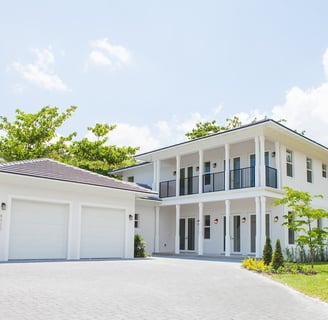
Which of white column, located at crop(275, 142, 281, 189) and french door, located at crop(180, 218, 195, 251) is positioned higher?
white column, located at crop(275, 142, 281, 189)

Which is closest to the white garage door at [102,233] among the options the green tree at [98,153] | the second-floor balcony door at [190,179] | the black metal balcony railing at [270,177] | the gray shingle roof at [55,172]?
the gray shingle roof at [55,172]

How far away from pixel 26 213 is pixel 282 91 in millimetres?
14434

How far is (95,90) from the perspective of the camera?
818 inches

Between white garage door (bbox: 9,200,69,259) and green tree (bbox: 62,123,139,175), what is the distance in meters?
16.2

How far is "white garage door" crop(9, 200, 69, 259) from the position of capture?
1531cm

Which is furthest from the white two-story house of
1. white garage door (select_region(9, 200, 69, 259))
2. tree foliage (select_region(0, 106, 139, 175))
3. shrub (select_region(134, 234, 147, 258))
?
tree foliage (select_region(0, 106, 139, 175))

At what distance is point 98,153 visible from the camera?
111ft

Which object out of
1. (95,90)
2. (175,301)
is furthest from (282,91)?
(175,301)

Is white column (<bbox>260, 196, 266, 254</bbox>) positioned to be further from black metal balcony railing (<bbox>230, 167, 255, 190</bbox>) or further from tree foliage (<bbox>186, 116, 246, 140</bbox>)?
tree foliage (<bbox>186, 116, 246, 140</bbox>)

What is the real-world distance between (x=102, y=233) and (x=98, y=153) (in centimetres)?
1640

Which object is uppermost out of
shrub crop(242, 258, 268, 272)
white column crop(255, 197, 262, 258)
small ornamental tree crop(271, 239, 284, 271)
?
white column crop(255, 197, 262, 258)

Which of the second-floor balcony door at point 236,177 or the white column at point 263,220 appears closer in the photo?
Result: the white column at point 263,220

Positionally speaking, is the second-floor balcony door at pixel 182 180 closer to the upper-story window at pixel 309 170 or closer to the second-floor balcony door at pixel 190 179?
the second-floor balcony door at pixel 190 179

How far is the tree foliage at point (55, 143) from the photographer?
3097 cm
